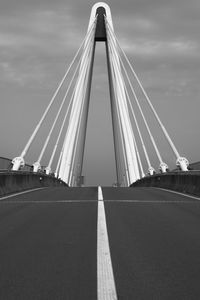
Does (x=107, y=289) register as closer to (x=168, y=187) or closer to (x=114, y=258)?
(x=114, y=258)

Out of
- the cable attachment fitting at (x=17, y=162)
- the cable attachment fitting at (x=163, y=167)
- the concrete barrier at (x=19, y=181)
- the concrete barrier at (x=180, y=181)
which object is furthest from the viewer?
the cable attachment fitting at (x=163, y=167)

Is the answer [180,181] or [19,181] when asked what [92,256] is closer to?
[180,181]

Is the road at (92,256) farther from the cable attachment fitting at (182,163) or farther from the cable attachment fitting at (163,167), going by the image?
the cable attachment fitting at (163,167)

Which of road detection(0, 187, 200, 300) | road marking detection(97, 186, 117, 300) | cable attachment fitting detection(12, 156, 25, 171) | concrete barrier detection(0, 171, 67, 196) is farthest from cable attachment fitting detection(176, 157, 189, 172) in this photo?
road marking detection(97, 186, 117, 300)

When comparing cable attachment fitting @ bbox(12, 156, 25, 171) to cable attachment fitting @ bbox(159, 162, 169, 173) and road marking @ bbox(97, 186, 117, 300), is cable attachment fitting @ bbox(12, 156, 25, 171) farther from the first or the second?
road marking @ bbox(97, 186, 117, 300)

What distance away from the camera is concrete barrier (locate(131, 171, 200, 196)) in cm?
2253

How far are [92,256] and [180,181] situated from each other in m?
19.6

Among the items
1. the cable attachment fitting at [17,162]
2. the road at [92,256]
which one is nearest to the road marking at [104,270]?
the road at [92,256]

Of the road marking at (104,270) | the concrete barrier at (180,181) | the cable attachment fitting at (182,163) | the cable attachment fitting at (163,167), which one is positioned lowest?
the road marking at (104,270)

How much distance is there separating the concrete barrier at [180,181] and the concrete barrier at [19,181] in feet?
24.1

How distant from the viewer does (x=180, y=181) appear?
86.7 feet

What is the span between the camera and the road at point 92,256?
536 cm

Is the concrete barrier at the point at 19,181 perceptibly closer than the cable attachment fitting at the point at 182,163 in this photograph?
Yes

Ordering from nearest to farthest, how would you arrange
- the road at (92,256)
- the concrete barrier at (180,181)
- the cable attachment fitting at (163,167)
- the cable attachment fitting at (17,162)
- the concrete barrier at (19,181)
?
the road at (92,256)
the concrete barrier at (19,181)
the concrete barrier at (180,181)
the cable attachment fitting at (17,162)
the cable attachment fitting at (163,167)
